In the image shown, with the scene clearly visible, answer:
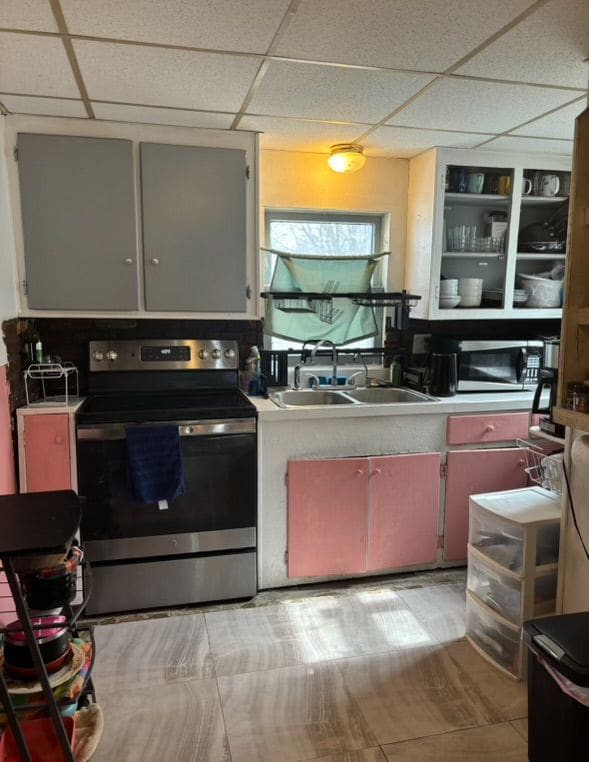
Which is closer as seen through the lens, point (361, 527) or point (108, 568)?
point (108, 568)

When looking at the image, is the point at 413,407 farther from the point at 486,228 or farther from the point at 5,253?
the point at 5,253

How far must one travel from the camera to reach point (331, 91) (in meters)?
2.24

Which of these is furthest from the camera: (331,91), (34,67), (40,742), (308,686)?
(331,91)

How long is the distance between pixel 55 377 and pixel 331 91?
1806mm

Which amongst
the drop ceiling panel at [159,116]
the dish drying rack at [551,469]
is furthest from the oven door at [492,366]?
the drop ceiling panel at [159,116]

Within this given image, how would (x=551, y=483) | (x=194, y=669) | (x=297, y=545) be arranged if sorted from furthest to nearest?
(x=297, y=545), (x=551, y=483), (x=194, y=669)

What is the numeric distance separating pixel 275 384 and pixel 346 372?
0.46 m

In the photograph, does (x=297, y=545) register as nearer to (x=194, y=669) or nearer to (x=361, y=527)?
(x=361, y=527)

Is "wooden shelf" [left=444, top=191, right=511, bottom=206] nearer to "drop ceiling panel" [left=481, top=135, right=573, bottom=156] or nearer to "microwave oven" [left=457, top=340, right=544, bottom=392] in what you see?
"drop ceiling panel" [left=481, top=135, right=573, bottom=156]

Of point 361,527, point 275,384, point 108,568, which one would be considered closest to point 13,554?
point 108,568

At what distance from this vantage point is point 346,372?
3400 millimetres

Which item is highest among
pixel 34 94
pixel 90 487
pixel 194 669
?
pixel 34 94

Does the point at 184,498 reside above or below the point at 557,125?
below

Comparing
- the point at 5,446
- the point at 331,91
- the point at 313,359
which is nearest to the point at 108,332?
the point at 5,446
